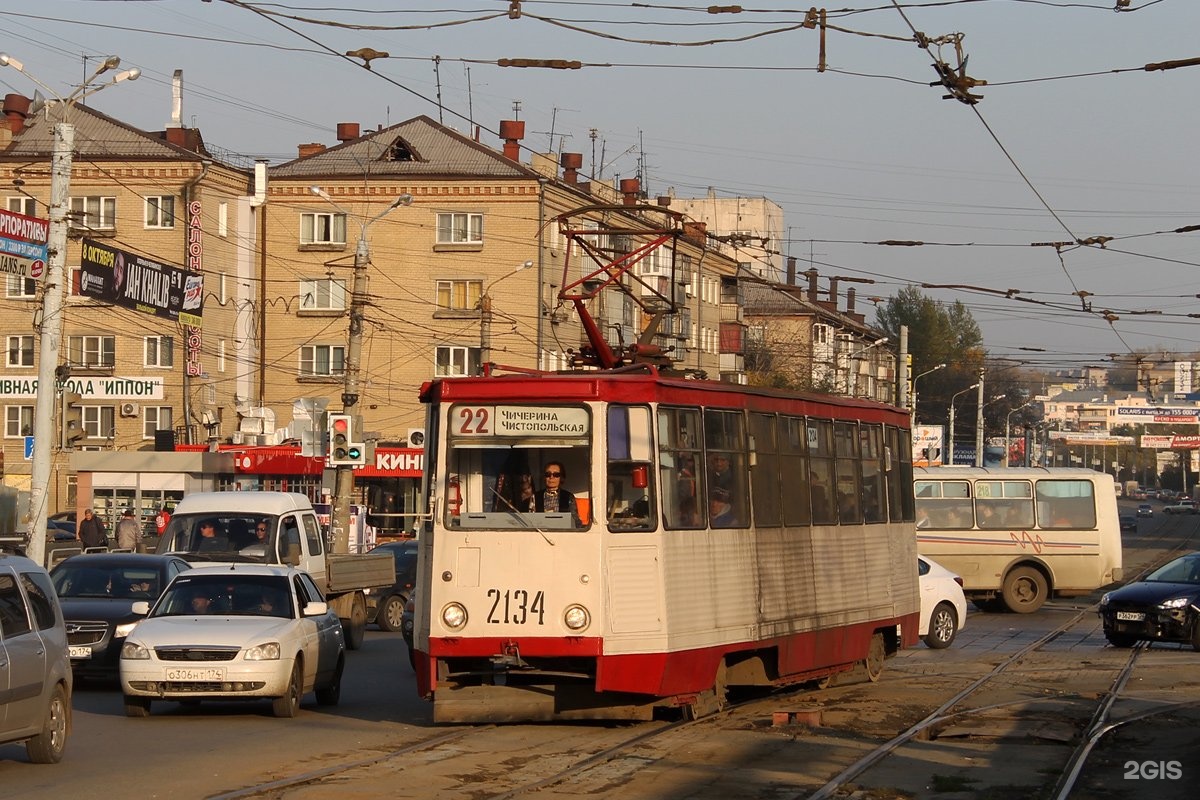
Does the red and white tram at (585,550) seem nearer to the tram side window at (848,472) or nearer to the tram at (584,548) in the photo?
the tram at (584,548)

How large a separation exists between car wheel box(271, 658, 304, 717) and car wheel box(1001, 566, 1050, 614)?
2089 centimetres

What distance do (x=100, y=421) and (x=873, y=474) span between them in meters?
44.8

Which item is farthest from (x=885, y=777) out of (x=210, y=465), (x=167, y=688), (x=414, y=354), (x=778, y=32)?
(x=414, y=354)

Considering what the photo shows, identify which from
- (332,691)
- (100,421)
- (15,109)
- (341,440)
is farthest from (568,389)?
(15,109)

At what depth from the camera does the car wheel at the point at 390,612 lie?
97.7 ft

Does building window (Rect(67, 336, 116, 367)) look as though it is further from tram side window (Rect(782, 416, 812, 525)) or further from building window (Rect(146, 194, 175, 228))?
tram side window (Rect(782, 416, 812, 525))

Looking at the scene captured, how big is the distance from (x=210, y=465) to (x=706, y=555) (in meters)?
38.0

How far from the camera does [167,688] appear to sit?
1485 centimetres

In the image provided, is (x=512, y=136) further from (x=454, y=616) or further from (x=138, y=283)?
(x=454, y=616)

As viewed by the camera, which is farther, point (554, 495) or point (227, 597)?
point (227, 597)

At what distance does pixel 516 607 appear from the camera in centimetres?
1348

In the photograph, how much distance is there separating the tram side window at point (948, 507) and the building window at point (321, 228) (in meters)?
33.1

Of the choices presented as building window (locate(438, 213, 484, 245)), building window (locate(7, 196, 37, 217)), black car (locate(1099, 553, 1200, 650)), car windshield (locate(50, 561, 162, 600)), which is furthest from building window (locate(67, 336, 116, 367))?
black car (locate(1099, 553, 1200, 650))

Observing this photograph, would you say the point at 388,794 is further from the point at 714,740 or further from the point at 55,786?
the point at 714,740
